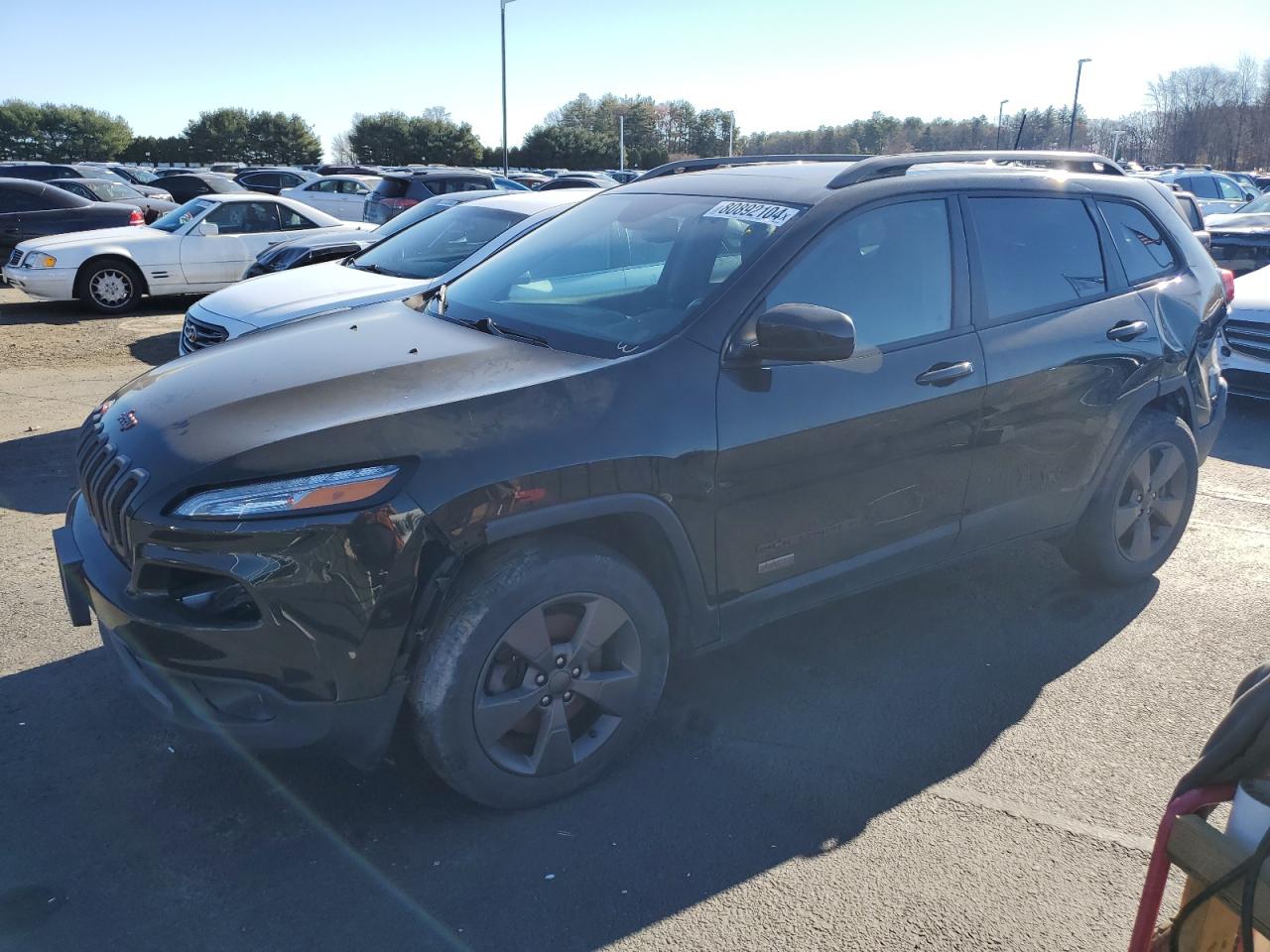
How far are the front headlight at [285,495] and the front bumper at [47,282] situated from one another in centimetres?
1099

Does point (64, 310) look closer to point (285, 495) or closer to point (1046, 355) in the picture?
point (285, 495)

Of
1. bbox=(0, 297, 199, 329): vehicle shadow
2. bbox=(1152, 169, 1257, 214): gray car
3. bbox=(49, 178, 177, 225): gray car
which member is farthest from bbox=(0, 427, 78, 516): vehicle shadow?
bbox=(1152, 169, 1257, 214): gray car

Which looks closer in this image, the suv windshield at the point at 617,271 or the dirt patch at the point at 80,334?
the suv windshield at the point at 617,271

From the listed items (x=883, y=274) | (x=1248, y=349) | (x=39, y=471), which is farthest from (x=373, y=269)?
(x=1248, y=349)

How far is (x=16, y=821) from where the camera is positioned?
2924mm

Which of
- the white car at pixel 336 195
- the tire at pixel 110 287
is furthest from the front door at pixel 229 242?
the white car at pixel 336 195

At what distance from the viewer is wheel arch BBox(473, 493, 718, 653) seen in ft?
9.11

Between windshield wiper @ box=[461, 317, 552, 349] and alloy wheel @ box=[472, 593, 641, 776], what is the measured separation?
0.91 meters

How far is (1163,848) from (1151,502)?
10.4ft

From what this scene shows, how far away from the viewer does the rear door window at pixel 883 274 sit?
11.1ft

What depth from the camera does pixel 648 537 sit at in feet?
9.99

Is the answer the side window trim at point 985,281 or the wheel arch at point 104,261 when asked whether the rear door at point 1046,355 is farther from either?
the wheel arch at point 104,261

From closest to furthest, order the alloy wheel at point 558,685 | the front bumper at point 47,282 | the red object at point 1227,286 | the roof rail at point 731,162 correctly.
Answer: the alloy wheel at point 558,685 → the roof rail at point 731,162 → the red object at point 1227,286 → the front bumper at point 47,282

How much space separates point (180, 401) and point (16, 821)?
1293mm
